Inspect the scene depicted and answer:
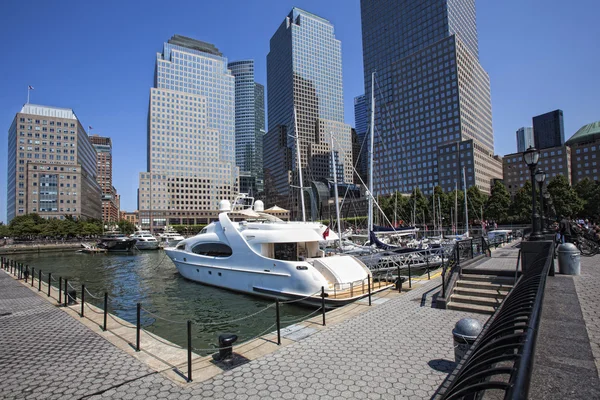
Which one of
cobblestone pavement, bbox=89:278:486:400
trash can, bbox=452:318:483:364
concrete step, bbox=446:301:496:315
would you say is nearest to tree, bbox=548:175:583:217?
concrete step, bbox=446:301:496:315

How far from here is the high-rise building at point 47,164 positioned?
11644 cm

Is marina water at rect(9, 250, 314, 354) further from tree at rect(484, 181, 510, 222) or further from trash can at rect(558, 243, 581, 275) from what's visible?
tree at rect(484, 181, 510, 222)

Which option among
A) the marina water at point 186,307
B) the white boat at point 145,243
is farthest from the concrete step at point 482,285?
the white boat at point 145,243

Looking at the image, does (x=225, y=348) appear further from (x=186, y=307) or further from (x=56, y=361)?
A: (x=186, y=307)

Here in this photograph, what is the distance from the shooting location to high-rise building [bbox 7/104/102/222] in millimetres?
116438

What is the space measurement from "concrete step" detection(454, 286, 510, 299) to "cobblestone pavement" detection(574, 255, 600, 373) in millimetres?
1977

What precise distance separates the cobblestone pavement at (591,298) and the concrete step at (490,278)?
72.4 inches

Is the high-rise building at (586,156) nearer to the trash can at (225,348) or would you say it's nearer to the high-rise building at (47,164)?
the trash can at (225,348)

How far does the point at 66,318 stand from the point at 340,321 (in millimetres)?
9289

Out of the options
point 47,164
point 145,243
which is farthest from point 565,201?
point 47,164

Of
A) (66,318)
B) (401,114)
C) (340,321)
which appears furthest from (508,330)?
(401,114)

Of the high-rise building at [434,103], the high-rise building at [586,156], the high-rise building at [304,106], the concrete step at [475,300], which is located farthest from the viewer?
the high-rise building at [304,106]

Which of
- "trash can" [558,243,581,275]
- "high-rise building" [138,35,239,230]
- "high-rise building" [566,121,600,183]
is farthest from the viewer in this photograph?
"high-rise building" [138,35,239,230]

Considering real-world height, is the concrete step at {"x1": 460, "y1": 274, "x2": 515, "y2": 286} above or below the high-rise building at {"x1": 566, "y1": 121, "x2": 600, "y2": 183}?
below
